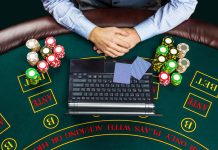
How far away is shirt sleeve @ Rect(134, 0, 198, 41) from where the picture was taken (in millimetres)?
1861

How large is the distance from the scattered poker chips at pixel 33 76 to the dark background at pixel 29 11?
132 centimetres

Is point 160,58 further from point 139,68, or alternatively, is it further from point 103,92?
point 103,92

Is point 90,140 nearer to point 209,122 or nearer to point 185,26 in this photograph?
point 209,122

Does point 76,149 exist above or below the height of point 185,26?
below

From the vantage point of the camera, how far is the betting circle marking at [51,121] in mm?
1651

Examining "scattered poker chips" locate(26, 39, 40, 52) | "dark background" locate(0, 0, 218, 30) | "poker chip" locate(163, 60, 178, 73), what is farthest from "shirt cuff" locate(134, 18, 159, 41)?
"dark background" locate(0, 0, 218, 30)

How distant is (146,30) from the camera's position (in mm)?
1852

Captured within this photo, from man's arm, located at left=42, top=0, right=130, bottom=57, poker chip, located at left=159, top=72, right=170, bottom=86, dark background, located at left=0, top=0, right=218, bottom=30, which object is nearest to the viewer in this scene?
poker chip, located at left=159, top=72, right=170, bottom=86

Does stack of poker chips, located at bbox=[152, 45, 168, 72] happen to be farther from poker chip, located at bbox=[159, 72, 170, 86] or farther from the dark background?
the dark background

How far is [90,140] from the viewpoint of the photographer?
63.9 inches

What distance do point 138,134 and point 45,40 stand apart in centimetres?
68

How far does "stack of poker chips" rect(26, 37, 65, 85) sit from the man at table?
16 centimetres

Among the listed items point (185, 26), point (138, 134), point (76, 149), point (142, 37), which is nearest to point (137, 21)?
point (142, 37)

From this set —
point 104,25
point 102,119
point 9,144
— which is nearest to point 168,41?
point 104,25
